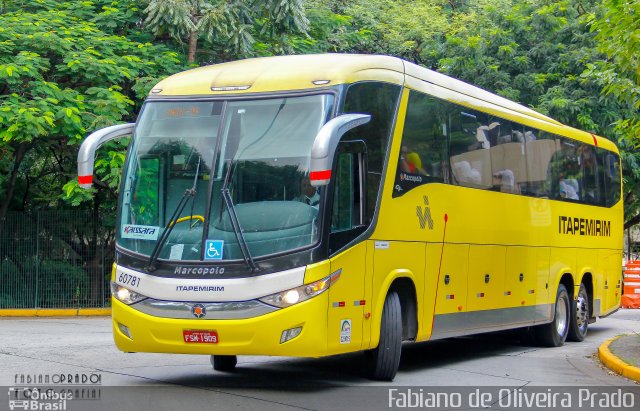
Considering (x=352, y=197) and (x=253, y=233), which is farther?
(x=352, y=197)

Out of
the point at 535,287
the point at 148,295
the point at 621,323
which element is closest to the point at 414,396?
the point at 148,295

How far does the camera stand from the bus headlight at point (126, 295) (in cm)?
1016

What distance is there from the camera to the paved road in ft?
31.7

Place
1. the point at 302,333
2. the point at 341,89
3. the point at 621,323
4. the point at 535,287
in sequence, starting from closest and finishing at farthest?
1. the point at 302,333
2. the point at 341,89
3. the point at 535,287
4. the point at 621,323

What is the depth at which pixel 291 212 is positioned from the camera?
994 centimetres

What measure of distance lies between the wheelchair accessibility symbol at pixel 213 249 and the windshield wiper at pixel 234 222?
21 centimetres

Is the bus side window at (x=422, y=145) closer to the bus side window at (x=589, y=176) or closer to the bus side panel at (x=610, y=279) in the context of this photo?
Answer: the bus side window at (x=589, y=176)

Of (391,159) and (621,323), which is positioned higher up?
(391,159)

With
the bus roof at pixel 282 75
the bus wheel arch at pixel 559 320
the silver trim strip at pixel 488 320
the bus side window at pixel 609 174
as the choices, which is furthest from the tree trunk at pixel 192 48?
the bus roof at pixel 282 75

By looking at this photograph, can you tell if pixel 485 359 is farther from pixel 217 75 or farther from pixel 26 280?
pixel 26 280

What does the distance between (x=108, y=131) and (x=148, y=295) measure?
2.09 metres

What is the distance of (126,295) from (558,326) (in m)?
9.49

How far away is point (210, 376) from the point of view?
1152 cm

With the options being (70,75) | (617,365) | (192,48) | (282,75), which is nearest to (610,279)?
(617,365)
